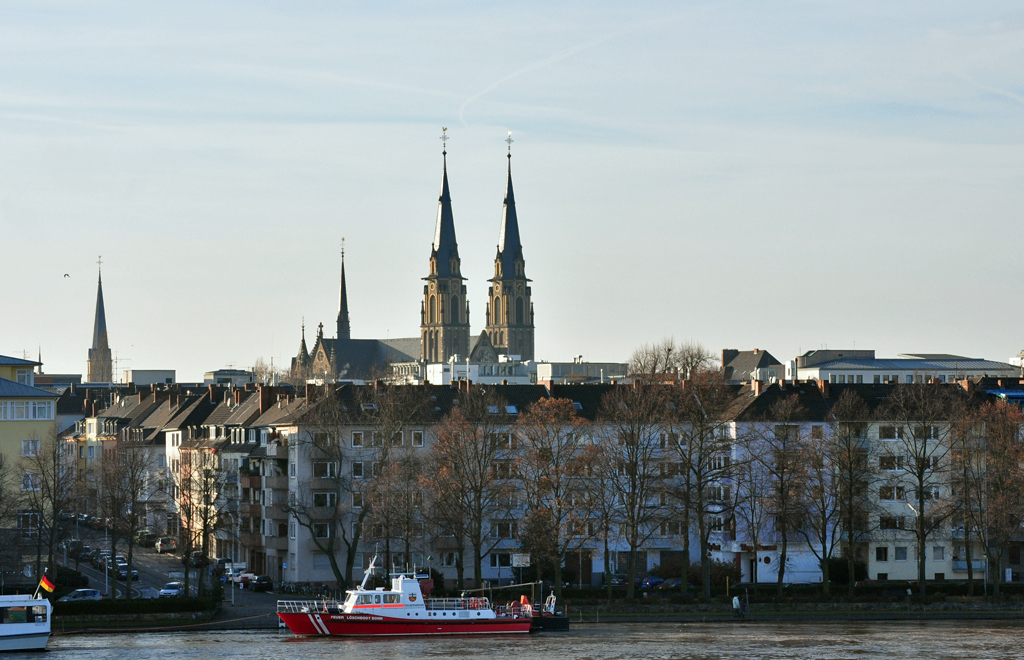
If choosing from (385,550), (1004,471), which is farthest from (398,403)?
(1004,471)

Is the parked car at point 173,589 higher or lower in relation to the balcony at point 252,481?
lower

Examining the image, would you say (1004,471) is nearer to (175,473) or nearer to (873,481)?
(873,481)

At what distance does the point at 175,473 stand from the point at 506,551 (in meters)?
38.2

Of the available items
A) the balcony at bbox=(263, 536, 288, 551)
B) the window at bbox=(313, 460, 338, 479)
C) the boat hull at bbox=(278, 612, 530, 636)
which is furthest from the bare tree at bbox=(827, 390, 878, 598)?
the balcony at bbox=(263, 536, 288, 551)

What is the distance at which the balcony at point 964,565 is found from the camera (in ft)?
340

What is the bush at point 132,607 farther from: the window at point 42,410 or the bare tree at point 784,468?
the bare tree at point 784,468

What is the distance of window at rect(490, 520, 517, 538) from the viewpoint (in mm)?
96675

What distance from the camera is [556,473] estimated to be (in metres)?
91.7

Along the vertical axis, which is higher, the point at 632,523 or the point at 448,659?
the point at 632,523

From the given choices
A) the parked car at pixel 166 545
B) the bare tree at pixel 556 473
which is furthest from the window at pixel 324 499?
the parked car at pixel 166 545

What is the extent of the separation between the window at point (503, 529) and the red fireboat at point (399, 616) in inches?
400

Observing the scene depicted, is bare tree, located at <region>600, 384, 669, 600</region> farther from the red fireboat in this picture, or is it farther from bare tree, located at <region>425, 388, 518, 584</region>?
the red fireboat

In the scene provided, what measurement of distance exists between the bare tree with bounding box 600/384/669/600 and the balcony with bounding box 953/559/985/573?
741 inches

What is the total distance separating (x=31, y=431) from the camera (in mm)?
101250
